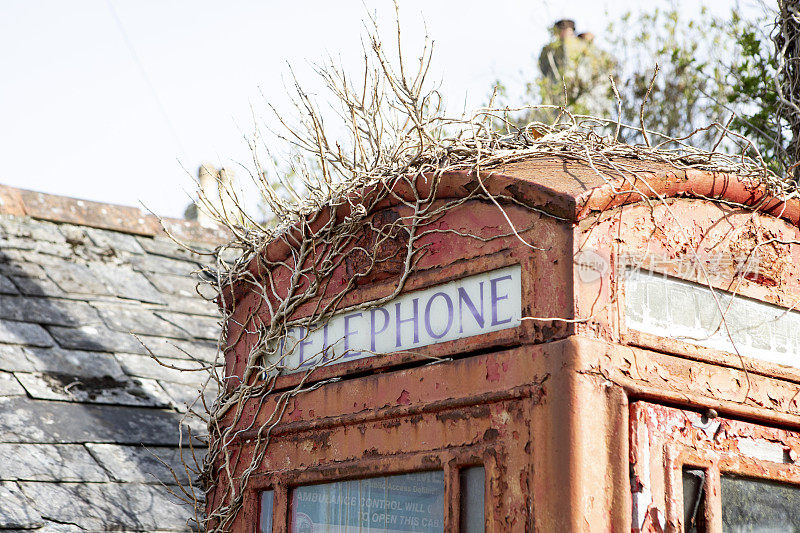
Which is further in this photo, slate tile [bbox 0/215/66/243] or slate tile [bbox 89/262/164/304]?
slate tile [bbox 0/215/66/243]

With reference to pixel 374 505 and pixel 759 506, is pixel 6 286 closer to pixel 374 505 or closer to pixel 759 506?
pixel 374 505

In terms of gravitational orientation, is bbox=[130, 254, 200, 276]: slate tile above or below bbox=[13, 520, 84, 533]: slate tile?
above

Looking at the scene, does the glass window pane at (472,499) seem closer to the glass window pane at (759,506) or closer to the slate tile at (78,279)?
the glass window pane at (759,506)

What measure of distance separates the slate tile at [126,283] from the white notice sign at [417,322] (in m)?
2.90

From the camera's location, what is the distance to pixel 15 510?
3.54m

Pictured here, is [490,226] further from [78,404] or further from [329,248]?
[78,404]

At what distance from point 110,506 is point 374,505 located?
1867mm

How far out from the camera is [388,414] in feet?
8.18

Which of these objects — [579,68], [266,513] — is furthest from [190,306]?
[579,68]

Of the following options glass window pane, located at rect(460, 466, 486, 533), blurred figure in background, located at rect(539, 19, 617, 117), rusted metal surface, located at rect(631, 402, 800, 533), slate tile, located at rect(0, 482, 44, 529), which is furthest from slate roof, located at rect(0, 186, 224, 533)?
blurred figure in background, located at rect(539, 19, 617, 117)

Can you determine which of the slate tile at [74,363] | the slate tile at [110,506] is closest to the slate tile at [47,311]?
the slate tile at [74,363]

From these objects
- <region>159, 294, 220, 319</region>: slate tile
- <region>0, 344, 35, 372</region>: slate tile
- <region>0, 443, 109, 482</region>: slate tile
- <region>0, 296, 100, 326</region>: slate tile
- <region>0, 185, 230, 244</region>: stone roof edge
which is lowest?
<region>0, 443, 109, 482</region>: slate tile

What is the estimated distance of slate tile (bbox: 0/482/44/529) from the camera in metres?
3.47

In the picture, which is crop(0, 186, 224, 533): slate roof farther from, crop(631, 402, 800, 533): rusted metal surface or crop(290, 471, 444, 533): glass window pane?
crop(631, 402, 800, 533): rusted metal surface
